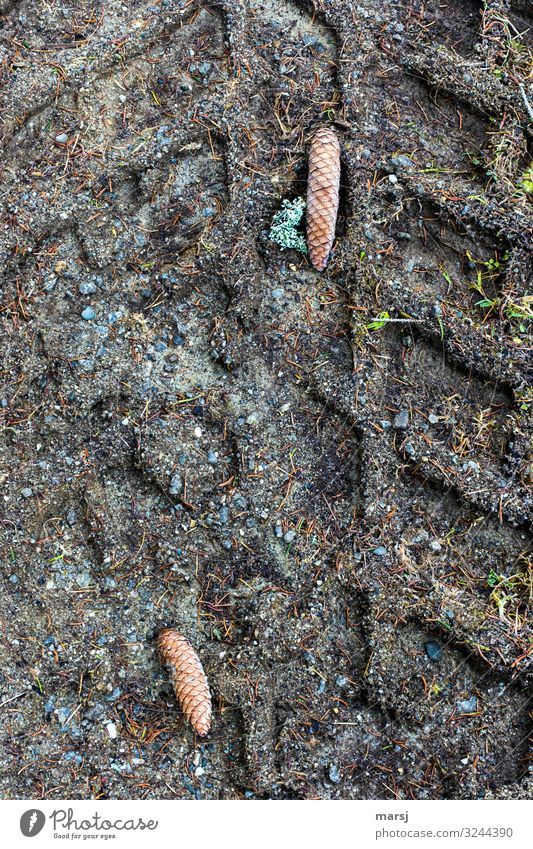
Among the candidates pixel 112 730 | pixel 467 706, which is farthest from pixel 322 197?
pixel 112 730

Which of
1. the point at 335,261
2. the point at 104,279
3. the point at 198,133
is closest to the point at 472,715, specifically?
the point at 335,261

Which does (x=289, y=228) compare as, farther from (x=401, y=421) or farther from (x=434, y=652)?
(x=434, y=652)

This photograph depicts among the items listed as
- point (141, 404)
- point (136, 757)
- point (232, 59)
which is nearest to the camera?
point (136, 757)

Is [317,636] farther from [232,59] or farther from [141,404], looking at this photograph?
[232,59]

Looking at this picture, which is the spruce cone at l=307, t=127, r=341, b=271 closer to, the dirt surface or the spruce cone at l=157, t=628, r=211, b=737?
the dirt surface

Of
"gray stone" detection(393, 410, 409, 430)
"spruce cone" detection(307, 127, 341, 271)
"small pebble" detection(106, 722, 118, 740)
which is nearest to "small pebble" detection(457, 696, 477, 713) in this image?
"gray stone" detection(393, 410, 409, 430)
